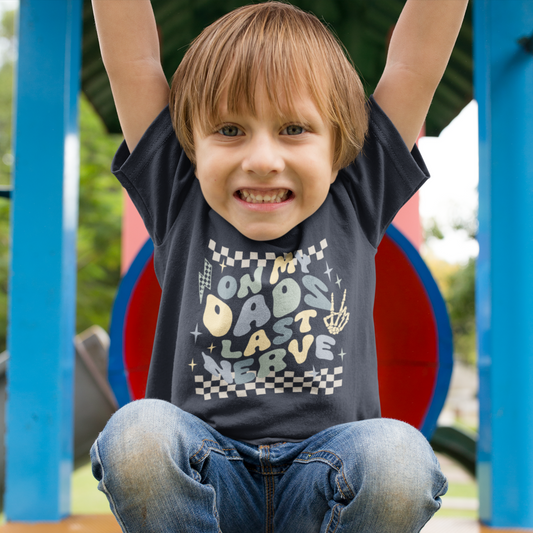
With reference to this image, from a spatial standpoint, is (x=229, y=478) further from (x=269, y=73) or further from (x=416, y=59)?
(x=416, y=59)

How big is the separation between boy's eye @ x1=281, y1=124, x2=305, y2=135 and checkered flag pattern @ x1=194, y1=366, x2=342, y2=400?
0.42 metres

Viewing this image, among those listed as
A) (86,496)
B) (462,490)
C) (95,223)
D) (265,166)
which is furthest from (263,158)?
(95,223)

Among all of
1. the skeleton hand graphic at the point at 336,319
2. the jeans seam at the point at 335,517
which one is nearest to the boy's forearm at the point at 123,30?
the skeleton hand graphic at the point at 336,319

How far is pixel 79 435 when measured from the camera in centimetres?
369

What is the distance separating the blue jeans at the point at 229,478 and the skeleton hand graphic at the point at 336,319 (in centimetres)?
19

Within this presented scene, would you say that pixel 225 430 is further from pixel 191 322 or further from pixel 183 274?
pixel 183 274

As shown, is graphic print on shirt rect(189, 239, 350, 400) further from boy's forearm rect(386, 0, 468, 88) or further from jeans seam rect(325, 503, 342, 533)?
boy's forearm rect(386, 0, 468, 88)

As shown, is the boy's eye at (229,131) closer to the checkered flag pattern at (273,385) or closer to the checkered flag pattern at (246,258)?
the checkered flag pattern at (246,258)

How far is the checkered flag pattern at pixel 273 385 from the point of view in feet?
3.42

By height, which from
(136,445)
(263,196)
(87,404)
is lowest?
(87,404)

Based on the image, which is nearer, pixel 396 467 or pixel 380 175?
pixel 396 467

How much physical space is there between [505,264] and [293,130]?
0.89 m

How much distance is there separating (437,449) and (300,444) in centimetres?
357

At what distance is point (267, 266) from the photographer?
3.60 ft
